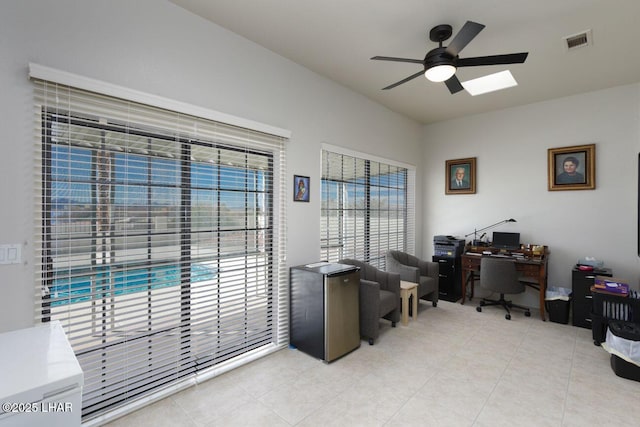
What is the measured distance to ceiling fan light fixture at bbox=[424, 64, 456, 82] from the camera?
2.49m

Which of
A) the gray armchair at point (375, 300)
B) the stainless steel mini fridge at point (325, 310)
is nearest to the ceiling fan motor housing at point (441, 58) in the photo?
the stainless steel mini fridge at point (325, 310)

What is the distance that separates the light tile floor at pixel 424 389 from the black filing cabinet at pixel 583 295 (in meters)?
0.44

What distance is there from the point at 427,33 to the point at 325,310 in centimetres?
271

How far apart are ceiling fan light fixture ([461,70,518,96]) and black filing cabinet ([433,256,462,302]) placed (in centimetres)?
245

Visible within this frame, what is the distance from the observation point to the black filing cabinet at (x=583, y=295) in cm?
370

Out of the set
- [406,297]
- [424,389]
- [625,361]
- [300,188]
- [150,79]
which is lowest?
[424,389]

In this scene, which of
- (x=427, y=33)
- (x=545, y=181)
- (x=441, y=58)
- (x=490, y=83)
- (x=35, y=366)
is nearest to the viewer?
(x=35, y=366)

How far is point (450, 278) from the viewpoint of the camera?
15.7 feet

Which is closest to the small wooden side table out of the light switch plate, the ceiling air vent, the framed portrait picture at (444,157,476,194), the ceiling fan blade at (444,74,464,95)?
the framed portrait picture at (444,157,476,194)

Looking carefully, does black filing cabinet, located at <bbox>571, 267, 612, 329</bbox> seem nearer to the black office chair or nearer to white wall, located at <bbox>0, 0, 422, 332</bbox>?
the black office chair

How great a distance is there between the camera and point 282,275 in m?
3.20

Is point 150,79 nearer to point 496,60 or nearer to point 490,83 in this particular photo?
point 496,60

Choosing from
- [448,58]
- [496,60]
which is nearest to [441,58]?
[448,58]

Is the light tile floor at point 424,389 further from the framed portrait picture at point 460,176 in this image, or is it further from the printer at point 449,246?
the framed portrait picture at point 460,176
